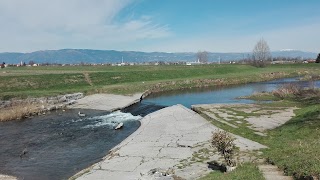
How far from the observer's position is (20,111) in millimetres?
46844

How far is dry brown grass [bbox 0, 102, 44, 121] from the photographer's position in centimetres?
4533

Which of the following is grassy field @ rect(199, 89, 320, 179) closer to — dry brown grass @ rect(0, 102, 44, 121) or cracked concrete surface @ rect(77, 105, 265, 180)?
cracked concrete surface @ rect(77, 105, 265, 180)

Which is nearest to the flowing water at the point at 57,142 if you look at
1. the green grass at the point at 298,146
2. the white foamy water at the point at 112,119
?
the white foamy water at the point at 112,119

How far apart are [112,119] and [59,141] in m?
12.0

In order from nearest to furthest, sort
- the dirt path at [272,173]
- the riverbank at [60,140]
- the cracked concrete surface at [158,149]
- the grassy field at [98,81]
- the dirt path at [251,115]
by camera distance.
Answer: the dirt path at [272,173] → the cracked concrete surface at [158,149] → the riverbank at [60,140] → the dirt path at [251,115] → the grassy field at [98,81]

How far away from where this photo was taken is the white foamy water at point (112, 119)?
41.2 m

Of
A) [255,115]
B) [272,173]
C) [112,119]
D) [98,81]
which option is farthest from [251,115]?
[98,81]

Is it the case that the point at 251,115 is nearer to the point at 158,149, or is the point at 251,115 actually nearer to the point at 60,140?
the point at 158,149

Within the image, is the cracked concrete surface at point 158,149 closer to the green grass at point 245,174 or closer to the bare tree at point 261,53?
the green grass at point 245,174

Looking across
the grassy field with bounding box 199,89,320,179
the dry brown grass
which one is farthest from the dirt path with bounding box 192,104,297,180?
the dry brown grass

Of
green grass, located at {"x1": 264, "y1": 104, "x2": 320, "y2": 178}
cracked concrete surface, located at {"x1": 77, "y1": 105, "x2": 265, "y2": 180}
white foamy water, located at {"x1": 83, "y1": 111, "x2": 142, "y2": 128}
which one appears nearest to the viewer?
green grass, located at {"x1": 264, "y1": 104, "x2": 320, "y2": 178}

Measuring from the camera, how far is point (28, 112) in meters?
47.9

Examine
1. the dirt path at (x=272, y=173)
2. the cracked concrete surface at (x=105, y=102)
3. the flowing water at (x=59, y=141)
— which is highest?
the dirt path at (x=272, y=173)

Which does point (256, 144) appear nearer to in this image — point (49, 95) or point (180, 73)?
point (49, 95)
